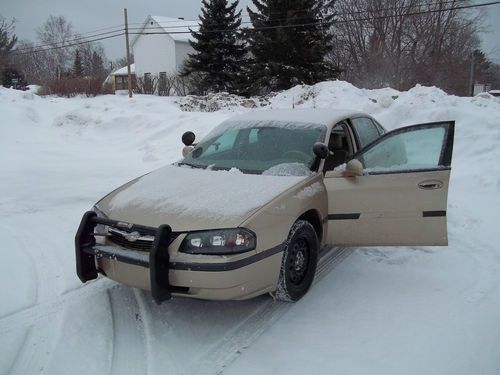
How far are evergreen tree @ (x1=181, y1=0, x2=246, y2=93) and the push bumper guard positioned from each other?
83.3 feet

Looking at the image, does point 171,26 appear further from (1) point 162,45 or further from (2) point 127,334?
(2) point 127,334

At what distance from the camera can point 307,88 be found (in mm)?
19594

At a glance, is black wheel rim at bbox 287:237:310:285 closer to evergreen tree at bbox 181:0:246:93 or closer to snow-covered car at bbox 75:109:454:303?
snow-covered car at bbox 75:109:454:303

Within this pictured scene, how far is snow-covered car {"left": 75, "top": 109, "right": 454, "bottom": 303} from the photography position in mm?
3035

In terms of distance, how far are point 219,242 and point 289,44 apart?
24.6 m

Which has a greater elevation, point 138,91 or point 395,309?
point 138,91

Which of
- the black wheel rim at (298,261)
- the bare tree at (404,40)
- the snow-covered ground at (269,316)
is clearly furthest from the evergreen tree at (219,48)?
the black wheel rim at (298,261)

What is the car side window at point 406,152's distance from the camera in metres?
4.02

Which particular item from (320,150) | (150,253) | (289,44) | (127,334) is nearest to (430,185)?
(320,150)

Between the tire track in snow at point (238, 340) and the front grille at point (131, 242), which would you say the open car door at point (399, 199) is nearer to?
the tire track in snow at point (238, 340)

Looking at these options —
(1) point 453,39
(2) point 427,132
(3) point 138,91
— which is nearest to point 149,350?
(2) point 427,132

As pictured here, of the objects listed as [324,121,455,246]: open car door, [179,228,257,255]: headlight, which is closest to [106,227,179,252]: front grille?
[179,228,257,255]: headlight

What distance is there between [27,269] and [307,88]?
1682 cm

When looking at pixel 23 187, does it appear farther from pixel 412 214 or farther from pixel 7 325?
pixel 412 214
